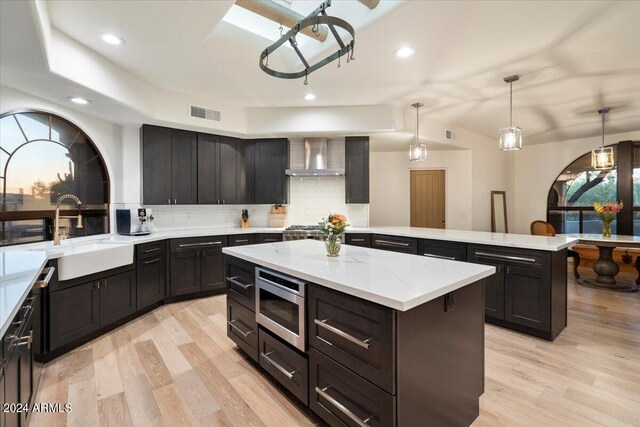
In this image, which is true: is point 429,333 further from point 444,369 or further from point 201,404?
point 201,404

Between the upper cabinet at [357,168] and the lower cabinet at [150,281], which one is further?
the upper cabinet at [357,168]

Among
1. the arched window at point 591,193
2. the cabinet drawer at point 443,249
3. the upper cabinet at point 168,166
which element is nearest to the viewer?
the cabinet drawer at point 443,249

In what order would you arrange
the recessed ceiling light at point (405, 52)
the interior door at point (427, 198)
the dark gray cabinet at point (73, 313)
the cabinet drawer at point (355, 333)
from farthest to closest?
the interior door at point (427, 198) < the recessed ceiling light at point (405, 52) < the dark gray cabinet at point (73, 313) < the cabinet drawer at point (355, 333)

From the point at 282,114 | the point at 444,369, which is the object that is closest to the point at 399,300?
the point at 444,369

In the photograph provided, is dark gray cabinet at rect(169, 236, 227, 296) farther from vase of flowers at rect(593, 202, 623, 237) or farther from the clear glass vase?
vase of flowers at rect(593, 202, 623, 237)

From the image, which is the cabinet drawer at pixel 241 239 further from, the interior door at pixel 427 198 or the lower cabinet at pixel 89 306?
the interior door at pixel 427 198

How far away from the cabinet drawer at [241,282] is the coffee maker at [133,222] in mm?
1880

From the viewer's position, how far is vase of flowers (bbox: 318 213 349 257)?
2.19 metres

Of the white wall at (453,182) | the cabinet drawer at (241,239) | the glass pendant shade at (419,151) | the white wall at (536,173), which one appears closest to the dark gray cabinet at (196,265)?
the cabinet drawer at (241,239)

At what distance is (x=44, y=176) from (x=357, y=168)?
3.94 meters

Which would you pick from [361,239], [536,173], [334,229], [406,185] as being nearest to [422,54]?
[334,229]

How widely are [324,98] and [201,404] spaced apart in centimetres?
374

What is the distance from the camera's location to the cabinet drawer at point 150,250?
3.46 metres

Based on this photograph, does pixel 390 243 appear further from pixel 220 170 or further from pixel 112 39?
pixel 112 39
